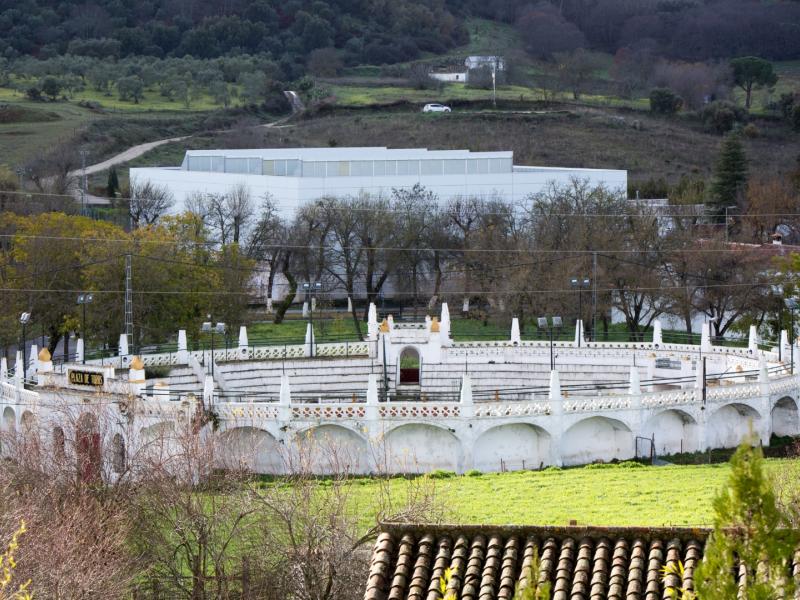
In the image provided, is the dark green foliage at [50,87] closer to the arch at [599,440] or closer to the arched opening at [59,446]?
the arch at [599,440]

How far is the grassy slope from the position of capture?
152ft

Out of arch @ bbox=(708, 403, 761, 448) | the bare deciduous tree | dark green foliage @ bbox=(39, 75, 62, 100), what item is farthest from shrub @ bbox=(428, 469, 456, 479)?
dark green foliage @ bbox=(39, 75, 62, 100)

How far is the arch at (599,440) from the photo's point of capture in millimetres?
59094

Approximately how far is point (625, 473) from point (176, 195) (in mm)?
61538

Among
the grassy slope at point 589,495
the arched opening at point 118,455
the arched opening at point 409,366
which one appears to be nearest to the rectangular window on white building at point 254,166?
the arched opening at point 409,366

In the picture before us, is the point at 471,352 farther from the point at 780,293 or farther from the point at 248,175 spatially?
the point at 248,175

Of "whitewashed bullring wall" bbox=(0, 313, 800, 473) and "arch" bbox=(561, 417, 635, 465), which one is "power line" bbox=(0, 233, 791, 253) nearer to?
"whitewashed bullring wall" bbox=(0, 313, 800, 473)

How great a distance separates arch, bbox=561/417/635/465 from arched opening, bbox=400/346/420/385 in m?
14.1


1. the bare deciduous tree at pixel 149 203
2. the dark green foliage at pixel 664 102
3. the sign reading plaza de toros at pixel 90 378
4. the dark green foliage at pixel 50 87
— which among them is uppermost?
the dark green foliage at pixel 50 87

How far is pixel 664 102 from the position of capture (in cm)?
17338

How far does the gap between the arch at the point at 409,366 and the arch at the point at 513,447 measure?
1404cm

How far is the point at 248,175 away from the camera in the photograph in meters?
109

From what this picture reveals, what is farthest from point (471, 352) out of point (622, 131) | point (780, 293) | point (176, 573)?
point (622, 131)

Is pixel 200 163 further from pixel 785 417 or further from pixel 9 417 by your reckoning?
pixel 785 417
